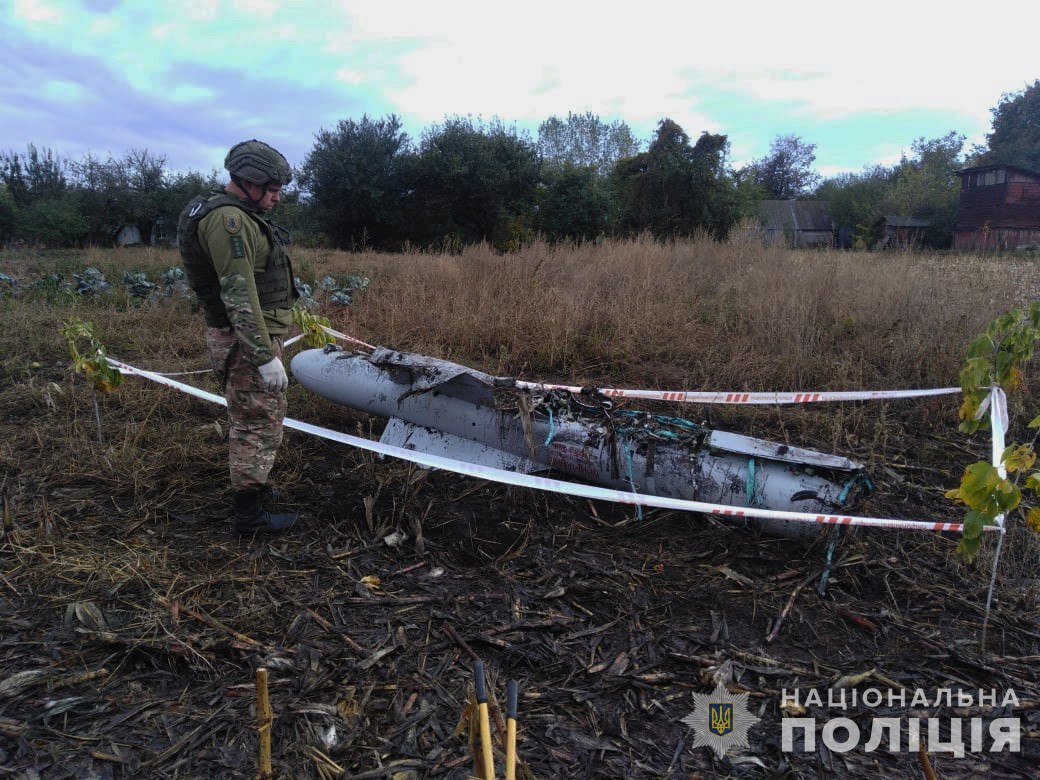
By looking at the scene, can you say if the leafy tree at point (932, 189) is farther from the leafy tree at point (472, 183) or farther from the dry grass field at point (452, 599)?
the dry grass field at point (452, 599)

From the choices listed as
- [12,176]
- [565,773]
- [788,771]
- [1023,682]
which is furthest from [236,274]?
[12,176]

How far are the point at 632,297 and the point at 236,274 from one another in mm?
5206

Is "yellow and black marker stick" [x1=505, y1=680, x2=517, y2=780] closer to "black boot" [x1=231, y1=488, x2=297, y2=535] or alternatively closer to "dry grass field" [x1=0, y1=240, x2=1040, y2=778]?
"dry grass field" [x1=0, y1=240, x2=1040, y2=778]

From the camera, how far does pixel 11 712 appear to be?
2299 mm

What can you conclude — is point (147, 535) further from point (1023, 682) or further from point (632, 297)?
point (632, 297)

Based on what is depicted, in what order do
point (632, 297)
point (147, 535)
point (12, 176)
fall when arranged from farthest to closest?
point (12, 176), point (632, 297), point (147, 535)

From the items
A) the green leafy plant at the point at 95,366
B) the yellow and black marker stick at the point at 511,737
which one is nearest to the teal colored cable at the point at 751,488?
the yellow and black marker stick at the point at 511,737

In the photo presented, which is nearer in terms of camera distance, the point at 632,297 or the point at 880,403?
the point at 880,403

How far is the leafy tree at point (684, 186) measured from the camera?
18438 mm

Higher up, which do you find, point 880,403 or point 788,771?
point 880,403

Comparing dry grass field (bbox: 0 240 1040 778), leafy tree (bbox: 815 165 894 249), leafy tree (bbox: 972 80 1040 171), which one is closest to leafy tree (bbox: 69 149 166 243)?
dry grass field (bbox: 0 240 1040 778)

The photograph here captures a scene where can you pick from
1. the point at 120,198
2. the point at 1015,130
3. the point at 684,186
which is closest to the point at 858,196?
the point at 1015,130

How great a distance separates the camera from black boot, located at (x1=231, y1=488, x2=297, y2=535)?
11.6 feet

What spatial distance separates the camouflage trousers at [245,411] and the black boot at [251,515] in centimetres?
5
